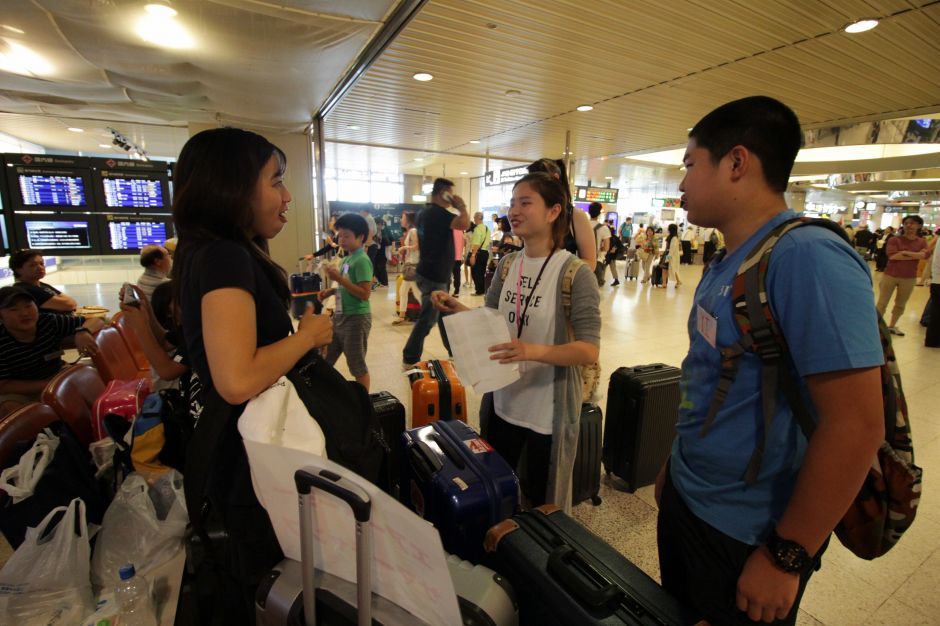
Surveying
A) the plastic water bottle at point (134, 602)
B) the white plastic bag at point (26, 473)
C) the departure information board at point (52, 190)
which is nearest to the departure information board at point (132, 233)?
the departure information board at point (52, 190)

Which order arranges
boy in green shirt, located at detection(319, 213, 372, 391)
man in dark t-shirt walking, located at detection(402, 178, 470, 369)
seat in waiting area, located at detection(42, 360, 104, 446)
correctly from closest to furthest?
seat in waiting area, located at detection(42, 360, 104, 446) < boy in green shirt, located at detection(319, 213, 372, 391) < man in dark t-shirt walking, located at detection(402, 178, 470, 369)

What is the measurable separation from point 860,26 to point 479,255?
251 inches

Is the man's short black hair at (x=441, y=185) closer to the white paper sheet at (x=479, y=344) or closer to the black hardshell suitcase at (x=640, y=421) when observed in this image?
the black hardshell suitcase at (x=640, y=421)

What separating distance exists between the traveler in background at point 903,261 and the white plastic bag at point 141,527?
8361mm

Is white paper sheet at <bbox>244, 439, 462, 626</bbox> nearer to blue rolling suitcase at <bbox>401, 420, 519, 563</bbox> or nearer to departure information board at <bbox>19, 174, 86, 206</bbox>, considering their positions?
blue rolling suitcase at <bbox>401, 420, 519, 563</bbox>

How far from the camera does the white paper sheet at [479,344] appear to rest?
1511mm

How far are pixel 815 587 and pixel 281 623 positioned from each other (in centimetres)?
234

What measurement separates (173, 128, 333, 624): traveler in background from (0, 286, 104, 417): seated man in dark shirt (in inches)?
93.2

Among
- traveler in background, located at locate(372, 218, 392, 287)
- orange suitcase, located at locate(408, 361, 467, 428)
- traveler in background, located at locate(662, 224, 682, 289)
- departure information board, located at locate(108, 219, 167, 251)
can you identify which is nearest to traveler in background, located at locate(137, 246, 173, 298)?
orange suitcase, located at locate(408, 361, 467, 428)

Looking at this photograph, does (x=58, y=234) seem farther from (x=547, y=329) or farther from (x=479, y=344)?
(x=547, y=329)

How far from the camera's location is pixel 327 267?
3.28m

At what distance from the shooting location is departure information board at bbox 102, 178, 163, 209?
5.12 meters

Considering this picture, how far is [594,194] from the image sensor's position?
53.8ft

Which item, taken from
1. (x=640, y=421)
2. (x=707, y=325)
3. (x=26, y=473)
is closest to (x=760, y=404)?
(x=707, y=325)
